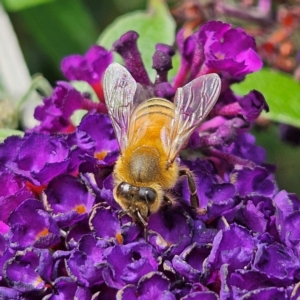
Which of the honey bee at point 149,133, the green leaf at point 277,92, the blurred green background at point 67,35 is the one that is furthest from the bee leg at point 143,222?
the blurred green background at point 67,35

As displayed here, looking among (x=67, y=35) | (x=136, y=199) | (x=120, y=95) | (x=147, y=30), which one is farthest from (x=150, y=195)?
(x=67, y=35)

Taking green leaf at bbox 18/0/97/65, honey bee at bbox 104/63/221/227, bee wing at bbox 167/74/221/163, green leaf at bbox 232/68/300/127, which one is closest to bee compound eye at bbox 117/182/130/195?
honey bee at bbox 104/63/221/227

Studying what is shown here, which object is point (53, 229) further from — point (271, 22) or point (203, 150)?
point (271, 22)

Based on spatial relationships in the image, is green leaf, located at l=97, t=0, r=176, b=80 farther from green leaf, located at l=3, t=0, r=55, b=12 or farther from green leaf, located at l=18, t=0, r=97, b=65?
green leaf, located at l=18, t=0, r=97, b=65

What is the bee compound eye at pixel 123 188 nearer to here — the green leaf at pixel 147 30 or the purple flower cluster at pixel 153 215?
the purple flower cluster at pixel 153 215

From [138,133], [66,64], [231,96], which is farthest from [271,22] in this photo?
[138,133]

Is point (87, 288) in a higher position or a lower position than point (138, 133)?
lower
